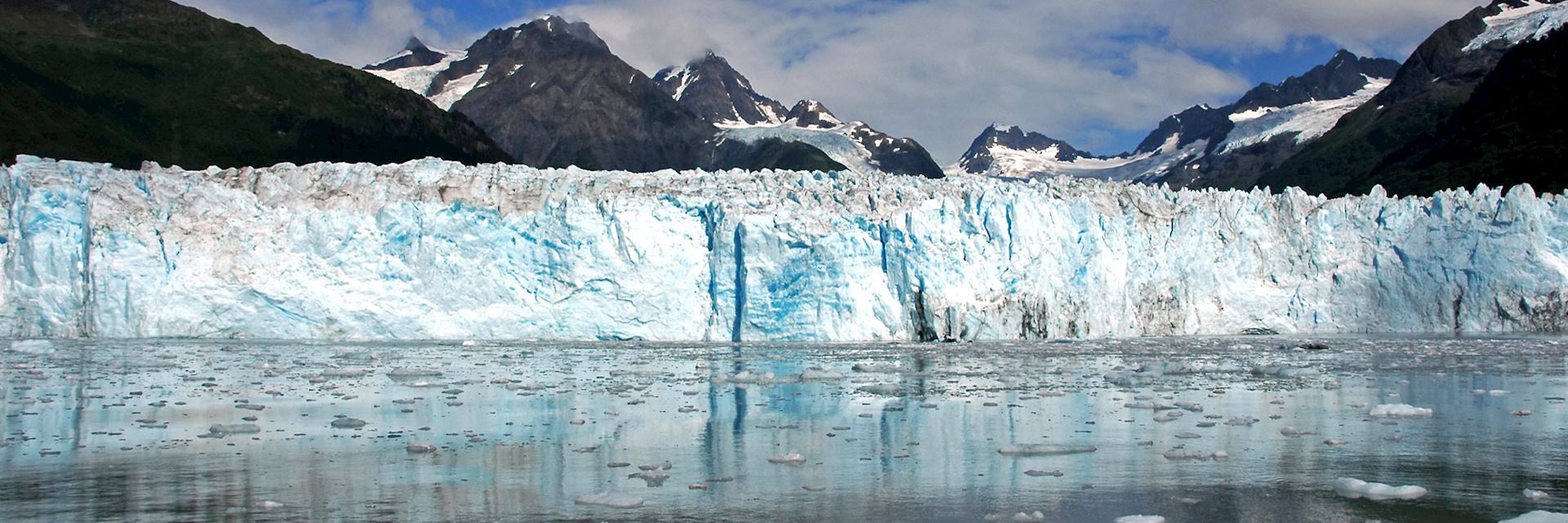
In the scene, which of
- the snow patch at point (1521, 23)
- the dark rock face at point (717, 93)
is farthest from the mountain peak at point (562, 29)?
the snow patch at point (1521, 23)

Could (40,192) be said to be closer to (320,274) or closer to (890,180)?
(320,274)

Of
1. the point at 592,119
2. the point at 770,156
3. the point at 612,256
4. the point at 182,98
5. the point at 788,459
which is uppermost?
the point at 592,119

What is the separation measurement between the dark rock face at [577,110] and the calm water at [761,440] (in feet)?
243

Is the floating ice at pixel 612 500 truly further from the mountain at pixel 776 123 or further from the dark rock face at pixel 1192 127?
the dark rock face at pixel 1192 127

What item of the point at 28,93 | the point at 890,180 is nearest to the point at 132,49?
the point at 28,93

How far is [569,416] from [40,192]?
60.4 feet

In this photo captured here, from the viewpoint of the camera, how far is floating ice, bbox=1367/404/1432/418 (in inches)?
456

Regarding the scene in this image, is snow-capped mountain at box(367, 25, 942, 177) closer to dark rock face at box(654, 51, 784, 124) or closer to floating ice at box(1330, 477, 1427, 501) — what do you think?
dark rock face at box(654, 51, 784, 124)

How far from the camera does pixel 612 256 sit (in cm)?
2662

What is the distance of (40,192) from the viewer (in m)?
24.6

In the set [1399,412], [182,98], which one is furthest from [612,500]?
[182,98]

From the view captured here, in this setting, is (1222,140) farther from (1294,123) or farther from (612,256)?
(612,256)

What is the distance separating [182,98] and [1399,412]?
188 feet

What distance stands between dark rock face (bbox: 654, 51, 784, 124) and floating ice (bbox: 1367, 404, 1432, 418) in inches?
4639
